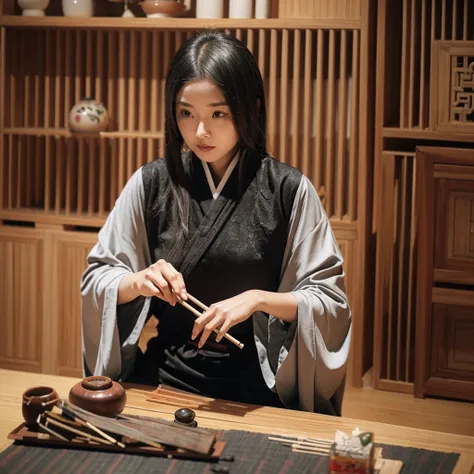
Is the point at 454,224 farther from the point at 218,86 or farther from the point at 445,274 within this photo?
the point at 218,86

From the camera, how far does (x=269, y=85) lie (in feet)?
13.6

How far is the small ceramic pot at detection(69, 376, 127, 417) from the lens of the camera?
206cm

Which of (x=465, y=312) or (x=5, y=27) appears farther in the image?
(x=5, y=27)

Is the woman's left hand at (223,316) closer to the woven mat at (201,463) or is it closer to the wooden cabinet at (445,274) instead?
the woven mat at (201,463)

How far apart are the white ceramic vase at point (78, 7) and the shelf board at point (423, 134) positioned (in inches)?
57.0

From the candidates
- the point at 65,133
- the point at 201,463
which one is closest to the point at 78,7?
the point at 65,133

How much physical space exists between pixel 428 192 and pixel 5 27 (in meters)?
2.04

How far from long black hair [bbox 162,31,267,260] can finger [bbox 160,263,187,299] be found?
302mm

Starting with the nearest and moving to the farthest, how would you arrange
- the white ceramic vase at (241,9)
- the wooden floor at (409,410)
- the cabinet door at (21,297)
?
the wooden floor at (409,410)
the white ceramic vase at (241,9)
the cabinet door at (21,297)

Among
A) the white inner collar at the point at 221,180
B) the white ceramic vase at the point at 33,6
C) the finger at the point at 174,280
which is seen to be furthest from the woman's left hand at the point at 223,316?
the white ceramic vase at the point at 33,6

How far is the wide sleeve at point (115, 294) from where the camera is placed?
2461 millimetres

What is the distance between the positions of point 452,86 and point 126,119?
159 cm

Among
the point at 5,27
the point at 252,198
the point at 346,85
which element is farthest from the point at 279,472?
the point at 5,27

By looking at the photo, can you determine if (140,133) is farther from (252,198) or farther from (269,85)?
(252,198)
